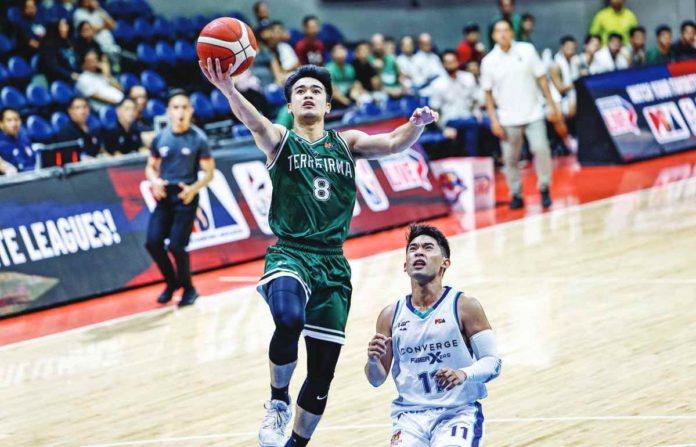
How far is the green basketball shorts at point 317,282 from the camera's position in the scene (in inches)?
225

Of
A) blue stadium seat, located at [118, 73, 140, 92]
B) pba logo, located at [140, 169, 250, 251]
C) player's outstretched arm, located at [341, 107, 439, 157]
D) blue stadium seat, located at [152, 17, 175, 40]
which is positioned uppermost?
player's outstretched arm, located at [341, 107, 439, 157]

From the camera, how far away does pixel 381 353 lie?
197 inches

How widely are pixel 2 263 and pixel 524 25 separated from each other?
467 inches

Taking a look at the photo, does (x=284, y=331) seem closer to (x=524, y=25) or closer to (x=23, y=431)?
(x=23, y=431)

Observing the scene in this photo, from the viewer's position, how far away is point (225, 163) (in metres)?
12.5

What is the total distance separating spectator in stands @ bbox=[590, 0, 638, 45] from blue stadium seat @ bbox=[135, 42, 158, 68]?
28.7 feet

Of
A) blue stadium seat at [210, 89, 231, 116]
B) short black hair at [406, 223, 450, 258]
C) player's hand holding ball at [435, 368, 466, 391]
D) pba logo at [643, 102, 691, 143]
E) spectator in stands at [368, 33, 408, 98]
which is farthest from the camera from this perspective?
spectator in stands at [368, 33, 408, 98]

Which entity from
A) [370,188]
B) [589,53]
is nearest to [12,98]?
[370,188]

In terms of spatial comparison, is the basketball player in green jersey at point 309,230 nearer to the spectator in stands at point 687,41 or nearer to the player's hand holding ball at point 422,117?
the player's hand holding ball at point 422,117

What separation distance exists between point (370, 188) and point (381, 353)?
28.3 ft

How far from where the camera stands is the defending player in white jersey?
5.12 meters

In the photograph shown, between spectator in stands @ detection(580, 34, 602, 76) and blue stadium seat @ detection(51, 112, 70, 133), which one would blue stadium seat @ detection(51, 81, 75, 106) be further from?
spectator in stands @ detection(580, 34, 602, 76)

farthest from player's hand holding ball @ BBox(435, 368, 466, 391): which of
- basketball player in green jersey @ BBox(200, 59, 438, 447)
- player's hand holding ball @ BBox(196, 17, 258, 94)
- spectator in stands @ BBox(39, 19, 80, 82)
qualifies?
spectator in stands @ BBox(39, 19, 80, 82)

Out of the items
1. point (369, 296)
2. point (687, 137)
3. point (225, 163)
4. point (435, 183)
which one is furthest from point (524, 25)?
point (369, 296)
